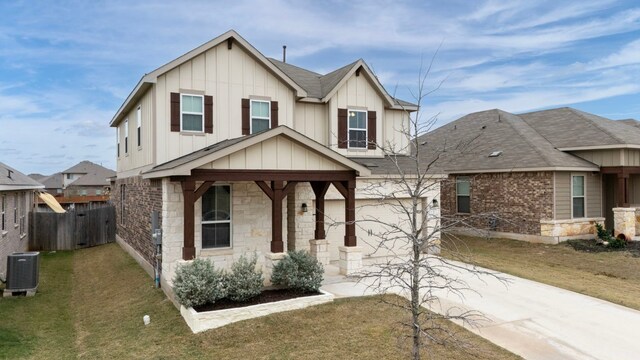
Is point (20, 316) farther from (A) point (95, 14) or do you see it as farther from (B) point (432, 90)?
(B) point (432, 90)

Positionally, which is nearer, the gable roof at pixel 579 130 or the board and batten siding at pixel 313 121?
the board and batten siding at pixel 313 121

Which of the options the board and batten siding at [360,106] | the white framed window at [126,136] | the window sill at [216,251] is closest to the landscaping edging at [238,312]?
the window sill at [216,251]

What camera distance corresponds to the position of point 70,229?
20297 mm

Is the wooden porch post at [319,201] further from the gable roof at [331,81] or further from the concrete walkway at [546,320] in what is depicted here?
the gable roof at [331,81]

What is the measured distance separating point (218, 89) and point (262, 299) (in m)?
6.55

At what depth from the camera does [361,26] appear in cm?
1627

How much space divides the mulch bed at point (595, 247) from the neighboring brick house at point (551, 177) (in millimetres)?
539

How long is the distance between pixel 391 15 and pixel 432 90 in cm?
1043

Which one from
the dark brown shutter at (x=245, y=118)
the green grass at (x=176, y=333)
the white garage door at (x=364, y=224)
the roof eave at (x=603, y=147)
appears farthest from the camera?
the roof eave at (x=603, y=147)

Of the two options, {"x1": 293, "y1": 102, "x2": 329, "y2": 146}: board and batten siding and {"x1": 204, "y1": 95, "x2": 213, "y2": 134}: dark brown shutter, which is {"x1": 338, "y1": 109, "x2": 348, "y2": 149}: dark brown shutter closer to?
{"x1": 293, "y1": 102, "x2": 329, "y2": 146}: board and batten siding

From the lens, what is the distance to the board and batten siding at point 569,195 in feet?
59.6

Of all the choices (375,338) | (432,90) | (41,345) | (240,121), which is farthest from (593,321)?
(41,345)

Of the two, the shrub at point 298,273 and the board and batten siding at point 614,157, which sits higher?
the board and batten siding at point 614,157

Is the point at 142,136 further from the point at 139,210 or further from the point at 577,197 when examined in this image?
the point at 577,197
